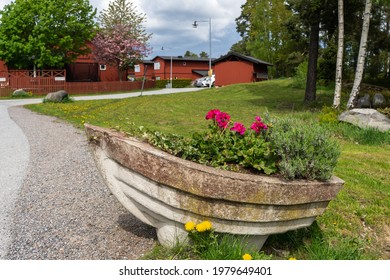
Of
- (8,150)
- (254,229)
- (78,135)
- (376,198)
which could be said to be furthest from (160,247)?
(78,135)

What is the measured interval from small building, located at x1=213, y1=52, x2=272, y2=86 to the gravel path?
39454 mm

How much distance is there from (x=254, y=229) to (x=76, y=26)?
3609 cm


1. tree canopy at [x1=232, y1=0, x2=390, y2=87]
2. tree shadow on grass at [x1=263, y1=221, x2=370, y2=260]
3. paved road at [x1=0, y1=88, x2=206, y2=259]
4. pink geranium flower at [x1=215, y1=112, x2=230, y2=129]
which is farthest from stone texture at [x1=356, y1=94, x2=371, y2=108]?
pink geranium flower at [x1=215, y1=112, x2=230, y2=129]

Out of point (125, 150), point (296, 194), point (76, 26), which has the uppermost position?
point (76, 26)

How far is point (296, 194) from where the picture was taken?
10.6 feet

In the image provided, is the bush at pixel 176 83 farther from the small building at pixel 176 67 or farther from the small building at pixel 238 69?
the small building at pixel 238 69

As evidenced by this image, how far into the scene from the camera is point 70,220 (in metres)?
4.70

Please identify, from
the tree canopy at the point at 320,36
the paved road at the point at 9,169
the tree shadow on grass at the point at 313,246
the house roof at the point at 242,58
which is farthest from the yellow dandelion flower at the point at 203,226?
the house roof at the point at 242,58

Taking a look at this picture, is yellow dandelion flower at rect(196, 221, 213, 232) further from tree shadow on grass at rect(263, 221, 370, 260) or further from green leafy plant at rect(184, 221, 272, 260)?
tree shadow on grass at rect(263, 221, 370, 260)

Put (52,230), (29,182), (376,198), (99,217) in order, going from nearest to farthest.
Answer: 1. (52,230)
2. (99,217)
3. (376,198)
4. (29,182)

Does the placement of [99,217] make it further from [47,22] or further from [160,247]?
[47,22]

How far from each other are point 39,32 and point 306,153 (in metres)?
35.2

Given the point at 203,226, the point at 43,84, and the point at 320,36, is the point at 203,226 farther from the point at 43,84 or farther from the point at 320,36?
the point at 320,36

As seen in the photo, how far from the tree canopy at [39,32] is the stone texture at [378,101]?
26496mm
